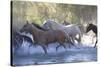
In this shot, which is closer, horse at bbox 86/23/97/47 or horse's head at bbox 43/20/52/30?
horse's head at bbox 43/20/52/30

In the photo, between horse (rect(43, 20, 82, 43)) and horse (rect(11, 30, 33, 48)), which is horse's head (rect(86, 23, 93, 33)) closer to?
horse (rect(43, 20, 82, 43))

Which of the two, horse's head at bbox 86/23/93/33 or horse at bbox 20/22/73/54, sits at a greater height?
horse's head at bbox 86/23/93/33

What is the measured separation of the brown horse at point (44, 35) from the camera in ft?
8.05

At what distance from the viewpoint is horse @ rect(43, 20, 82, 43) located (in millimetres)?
2525

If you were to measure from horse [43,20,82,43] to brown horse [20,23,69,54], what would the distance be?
0.16 feet

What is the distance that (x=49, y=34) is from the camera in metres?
2.52

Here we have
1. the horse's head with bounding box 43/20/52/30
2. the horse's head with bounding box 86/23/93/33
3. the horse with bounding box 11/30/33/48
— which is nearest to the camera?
the horse with bounding box 11/30/33/48

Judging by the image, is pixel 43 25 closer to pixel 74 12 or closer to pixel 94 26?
pixel 74 12

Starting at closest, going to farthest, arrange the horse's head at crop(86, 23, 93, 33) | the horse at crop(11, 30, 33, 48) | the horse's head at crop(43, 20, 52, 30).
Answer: the horse at crop(11, 30, 33, 48) < the horse's head at crop(43, 20, 52, 30) < the horse's head at crop(86, 23, 93, 33)

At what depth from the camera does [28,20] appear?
245cm

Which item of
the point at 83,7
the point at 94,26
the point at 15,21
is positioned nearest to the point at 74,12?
the point at 83,7

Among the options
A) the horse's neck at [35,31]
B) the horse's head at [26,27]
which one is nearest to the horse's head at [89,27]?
the horse's neck at [35,31]

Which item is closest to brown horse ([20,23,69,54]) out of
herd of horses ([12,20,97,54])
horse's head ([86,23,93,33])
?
herd of horses ([12,20,97,54])

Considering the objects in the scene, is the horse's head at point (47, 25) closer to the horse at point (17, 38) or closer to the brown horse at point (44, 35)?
the brown horse at point (44, 35)
